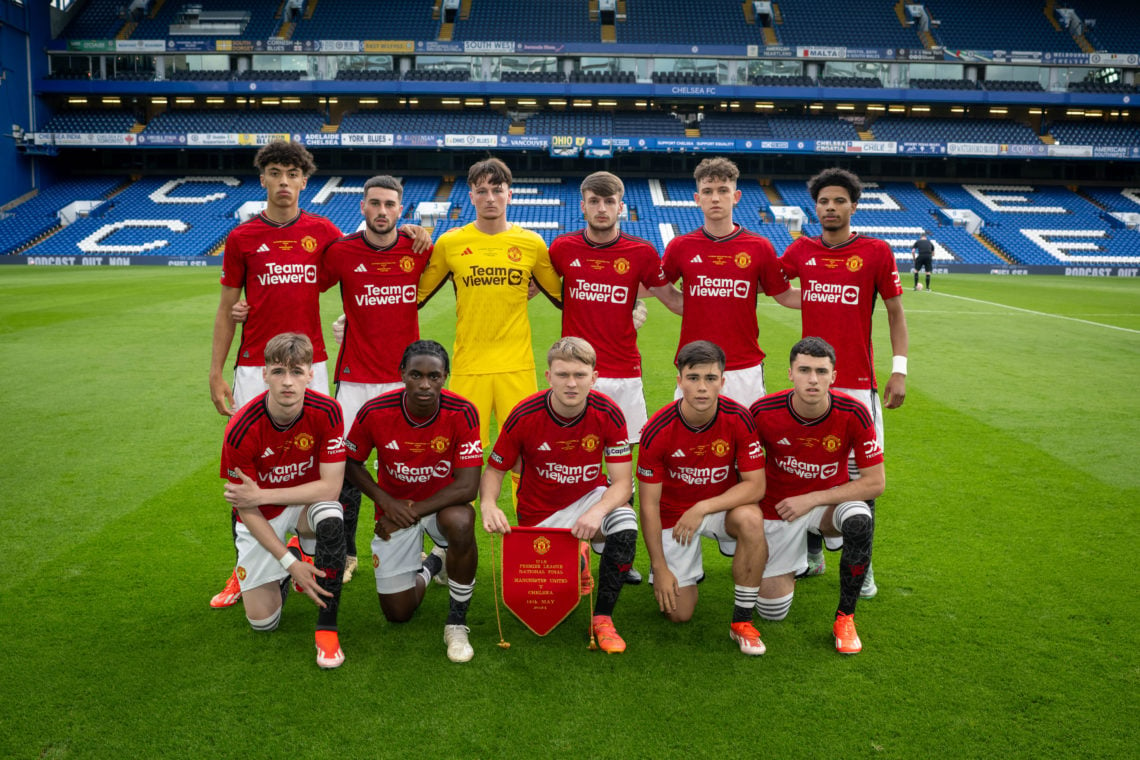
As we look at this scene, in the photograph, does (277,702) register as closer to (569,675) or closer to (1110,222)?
(569,675)

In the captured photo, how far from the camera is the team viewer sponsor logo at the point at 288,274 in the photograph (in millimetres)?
4785

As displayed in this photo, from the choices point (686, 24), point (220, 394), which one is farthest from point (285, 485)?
point (686, 24)

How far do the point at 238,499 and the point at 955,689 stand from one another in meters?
3.40

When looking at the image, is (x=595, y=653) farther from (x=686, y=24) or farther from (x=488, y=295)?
(x=686, y=24)

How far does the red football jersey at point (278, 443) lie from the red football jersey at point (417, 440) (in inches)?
5.9

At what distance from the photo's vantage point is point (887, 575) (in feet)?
15.1

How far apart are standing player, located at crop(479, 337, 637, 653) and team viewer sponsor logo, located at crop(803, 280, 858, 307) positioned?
5.00ft

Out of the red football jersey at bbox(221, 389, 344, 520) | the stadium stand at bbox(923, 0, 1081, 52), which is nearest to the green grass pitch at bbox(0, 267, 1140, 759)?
the red football jersey at bbox(221, 389, 344, 520)

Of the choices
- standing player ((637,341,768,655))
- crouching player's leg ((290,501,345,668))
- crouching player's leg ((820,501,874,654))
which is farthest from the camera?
standing player ((637,341,768,655))

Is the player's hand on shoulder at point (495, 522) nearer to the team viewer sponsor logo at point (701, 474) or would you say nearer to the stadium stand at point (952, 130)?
the team viewer sponsor logo at point (701, 474)

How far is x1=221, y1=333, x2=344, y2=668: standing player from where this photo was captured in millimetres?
3791

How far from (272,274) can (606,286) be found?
2.06m

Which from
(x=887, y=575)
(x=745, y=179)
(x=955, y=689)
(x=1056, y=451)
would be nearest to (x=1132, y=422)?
(x=1056, y=451)

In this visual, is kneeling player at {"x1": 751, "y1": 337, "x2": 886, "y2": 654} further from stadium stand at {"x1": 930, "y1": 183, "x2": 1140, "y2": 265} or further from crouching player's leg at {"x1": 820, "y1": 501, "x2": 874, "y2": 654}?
stadium stand at {"x1": 930, "y1": 183, "x2": 1140, "y2": 265}
